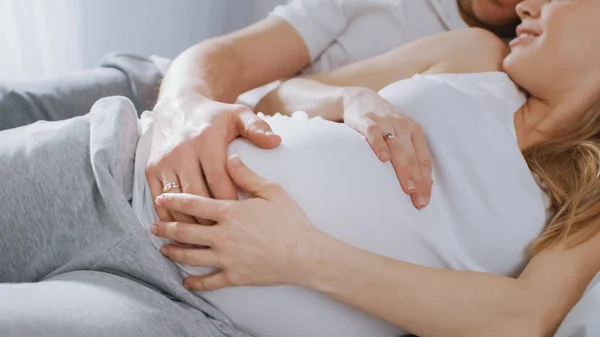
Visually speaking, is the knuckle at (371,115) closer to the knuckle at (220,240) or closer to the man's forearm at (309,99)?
the man's forearm at (309,99)

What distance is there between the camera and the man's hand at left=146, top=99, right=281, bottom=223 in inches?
36.3

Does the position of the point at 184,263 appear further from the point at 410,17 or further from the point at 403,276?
the point at 410,17

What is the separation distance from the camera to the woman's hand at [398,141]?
988 millimetres

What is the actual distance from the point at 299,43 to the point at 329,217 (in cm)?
61

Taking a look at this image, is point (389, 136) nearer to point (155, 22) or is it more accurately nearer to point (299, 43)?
point (299, 43)

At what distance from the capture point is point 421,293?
2.98ft

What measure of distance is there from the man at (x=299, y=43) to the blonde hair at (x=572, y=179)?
0.36m

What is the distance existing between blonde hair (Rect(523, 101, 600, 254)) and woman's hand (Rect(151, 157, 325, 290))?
399mm

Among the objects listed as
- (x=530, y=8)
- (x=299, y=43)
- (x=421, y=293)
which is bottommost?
(x=421, y=293)

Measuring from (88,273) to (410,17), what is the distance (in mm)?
943

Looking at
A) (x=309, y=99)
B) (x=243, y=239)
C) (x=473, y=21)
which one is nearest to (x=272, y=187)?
(x=243, y=239)

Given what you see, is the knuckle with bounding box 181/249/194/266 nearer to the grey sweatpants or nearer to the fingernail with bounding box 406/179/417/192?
the grey sweatpants

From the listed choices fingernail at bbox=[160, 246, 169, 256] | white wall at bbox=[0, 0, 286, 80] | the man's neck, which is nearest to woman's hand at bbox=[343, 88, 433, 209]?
fingernail at bbox=[160, 246, 169, 256]

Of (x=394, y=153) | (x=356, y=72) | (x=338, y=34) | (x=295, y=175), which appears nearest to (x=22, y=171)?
(x=295, y=175)
